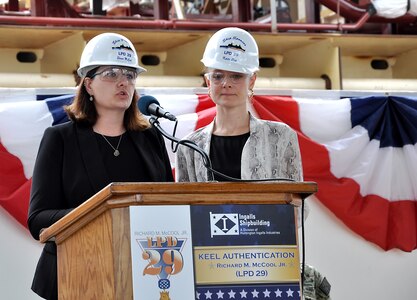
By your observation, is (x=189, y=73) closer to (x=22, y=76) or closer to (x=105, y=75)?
(x=22, y=76)

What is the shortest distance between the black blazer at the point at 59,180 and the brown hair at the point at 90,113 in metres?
0.07

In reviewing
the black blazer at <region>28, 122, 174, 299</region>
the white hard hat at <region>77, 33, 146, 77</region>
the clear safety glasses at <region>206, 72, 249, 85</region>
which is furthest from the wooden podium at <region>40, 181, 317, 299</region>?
the clear safety glasses at <region>206, 72, 249, 85</region>

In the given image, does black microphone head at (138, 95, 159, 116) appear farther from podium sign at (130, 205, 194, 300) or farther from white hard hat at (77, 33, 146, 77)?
podium sign at (130, 205, 194, 300)

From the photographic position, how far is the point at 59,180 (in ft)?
12.6

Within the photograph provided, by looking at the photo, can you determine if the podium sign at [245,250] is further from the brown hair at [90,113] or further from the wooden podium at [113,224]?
the brown hair at [90,113]

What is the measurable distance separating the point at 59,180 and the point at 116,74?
1.37 feet

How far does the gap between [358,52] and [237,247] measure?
490 centimetres

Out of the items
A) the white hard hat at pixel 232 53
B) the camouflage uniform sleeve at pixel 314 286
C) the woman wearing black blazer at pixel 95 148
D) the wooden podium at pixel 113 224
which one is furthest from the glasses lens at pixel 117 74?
the camouflage uniform sleeve at pixel 314 286

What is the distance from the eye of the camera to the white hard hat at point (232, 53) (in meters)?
4.20

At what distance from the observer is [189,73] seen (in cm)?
745

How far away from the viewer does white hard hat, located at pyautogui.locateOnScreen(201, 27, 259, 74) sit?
165 inches

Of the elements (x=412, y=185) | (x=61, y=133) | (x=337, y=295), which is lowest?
(x=337, y=295)

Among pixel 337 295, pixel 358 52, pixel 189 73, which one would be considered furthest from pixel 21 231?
pixel 358 52

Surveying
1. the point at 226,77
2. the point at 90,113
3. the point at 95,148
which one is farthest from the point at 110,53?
the point at 226,77
